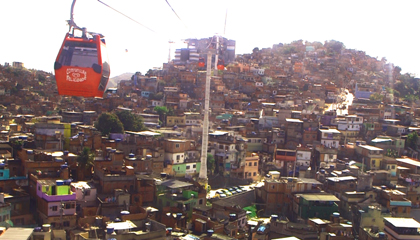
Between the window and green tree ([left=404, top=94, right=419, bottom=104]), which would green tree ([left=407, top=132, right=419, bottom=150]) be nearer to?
green tree ([left=404, top=94, right=419, bottom=104])

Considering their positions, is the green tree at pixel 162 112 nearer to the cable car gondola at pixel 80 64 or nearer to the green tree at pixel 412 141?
the green tree at pixel 412 141

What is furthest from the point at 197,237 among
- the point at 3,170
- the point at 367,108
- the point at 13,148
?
the point at 367,108

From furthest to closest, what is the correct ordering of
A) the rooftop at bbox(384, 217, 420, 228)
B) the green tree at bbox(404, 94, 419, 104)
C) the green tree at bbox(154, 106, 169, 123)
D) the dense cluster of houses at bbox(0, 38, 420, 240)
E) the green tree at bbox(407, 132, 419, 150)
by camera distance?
1. the green tree at bbox(404, 94, 419, 104)
2. the green tree at bbox(154, 106, 169, 123)
3. the green tree at bbox(407, 132, 419, 150)
4. the rooftop at bbox(384, 217, 420, 228)
5. the dense cluster of houses at bbox(0, 38, 420, 240)

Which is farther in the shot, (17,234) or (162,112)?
(162,112)

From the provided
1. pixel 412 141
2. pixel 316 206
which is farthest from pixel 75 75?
pixel 412 141

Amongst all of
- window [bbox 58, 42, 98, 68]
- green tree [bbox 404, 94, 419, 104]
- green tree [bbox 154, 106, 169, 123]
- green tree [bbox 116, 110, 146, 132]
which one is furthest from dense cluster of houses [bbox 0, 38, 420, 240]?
green tree [bbox 404, 94, 419, 104]

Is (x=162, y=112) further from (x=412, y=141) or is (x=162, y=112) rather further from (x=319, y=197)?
(x=319, y=197)
